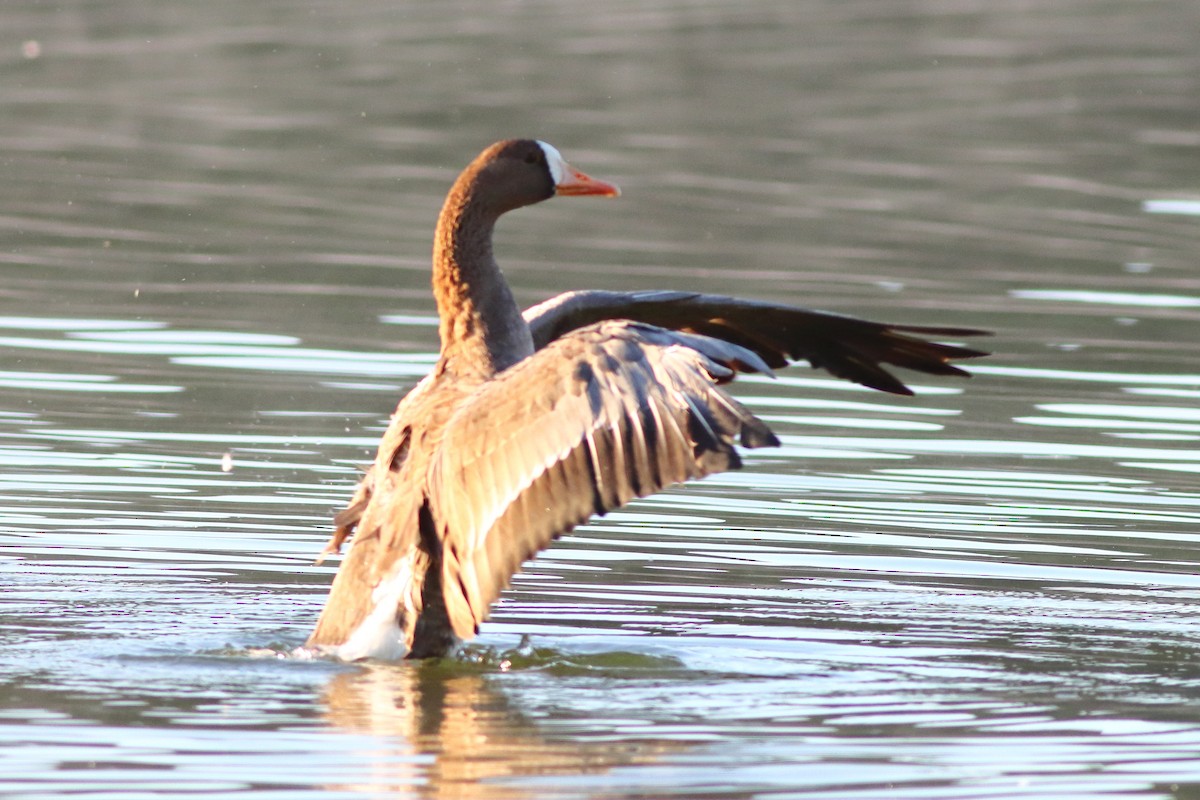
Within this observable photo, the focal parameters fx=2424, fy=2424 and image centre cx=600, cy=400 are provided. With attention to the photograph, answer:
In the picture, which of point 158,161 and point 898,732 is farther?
point 158,161

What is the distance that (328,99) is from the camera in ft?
94.8

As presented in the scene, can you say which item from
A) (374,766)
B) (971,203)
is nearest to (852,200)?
(971,203)

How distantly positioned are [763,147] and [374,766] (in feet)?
64.2

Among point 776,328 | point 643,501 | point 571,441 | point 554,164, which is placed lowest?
point 643,501

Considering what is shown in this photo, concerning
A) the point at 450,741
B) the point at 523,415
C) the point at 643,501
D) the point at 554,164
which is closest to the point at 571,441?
the point at 523,415

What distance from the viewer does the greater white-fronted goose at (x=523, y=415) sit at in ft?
25.4

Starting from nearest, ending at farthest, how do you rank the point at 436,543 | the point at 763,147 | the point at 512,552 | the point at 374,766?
1. the point at 374,766
2. the point at 512,552
3. the point at 436,543
4. the point at 763,147

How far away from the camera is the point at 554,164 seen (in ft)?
31.9

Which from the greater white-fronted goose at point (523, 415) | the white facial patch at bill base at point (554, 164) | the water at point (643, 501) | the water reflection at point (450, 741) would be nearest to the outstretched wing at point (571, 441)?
the greater white-fronted goose at point (523, 415)

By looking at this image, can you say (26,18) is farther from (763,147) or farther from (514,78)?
(763,147)

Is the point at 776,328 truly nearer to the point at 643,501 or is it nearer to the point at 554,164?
the point at 554,164

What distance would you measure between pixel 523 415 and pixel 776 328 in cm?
250

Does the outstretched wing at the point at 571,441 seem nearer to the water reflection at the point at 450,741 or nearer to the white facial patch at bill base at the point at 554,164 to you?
the water reflection at the point at 450,741

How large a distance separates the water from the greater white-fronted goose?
0.39 m
